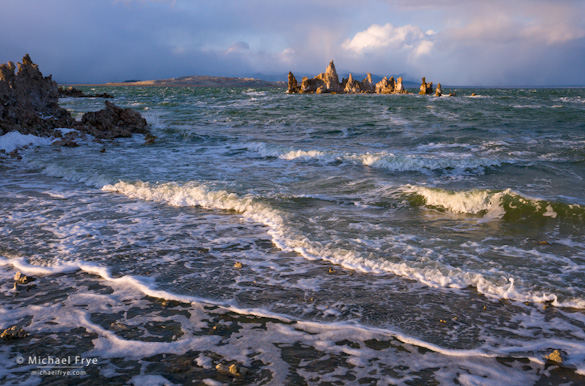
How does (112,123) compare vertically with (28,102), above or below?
below

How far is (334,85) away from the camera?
10494 cm

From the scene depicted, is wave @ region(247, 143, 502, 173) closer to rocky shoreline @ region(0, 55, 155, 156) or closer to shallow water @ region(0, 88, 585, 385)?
shallow water @ region(0, 88, 585, 385)

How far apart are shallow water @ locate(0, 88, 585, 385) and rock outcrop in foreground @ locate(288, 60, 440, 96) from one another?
304 feet

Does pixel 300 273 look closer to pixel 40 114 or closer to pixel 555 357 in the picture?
pixel 555 357

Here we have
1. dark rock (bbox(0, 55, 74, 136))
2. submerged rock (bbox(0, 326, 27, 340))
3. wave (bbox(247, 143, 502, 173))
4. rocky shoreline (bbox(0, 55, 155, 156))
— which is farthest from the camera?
rocky shoreline (bbox(0, 55, 155, 156))

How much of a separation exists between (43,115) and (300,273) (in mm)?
19043

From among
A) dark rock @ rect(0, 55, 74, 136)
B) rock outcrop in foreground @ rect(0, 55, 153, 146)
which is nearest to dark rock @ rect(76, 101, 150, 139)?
rock outcrop in foreground @ rect(0, 55, 153, 146)

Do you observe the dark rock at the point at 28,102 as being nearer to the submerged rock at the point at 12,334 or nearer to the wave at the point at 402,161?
the wave at the point at 402,161

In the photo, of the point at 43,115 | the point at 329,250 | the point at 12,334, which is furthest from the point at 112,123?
the point at 12,334

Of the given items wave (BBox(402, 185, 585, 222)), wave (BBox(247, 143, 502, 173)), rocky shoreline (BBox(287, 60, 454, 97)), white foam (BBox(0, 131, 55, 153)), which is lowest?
wave (BBox(402, 185, 585, 222))

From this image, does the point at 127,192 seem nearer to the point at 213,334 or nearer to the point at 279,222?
the point at 279,222

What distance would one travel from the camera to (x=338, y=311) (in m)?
3.97

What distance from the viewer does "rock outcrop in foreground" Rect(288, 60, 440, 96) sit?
334 ft

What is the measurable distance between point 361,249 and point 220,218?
2.87 m
